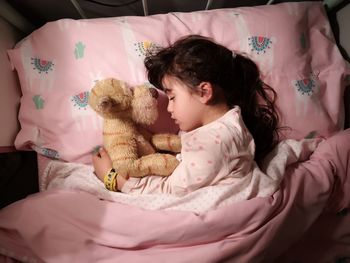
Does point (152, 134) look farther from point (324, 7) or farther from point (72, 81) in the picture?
point (324, 7)

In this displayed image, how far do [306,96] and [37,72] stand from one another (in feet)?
3.12

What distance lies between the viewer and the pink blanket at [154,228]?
31.5 inches

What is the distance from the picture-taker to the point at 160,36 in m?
1.11

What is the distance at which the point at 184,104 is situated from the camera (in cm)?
91

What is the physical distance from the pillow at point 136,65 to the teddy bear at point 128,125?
0.12 meters

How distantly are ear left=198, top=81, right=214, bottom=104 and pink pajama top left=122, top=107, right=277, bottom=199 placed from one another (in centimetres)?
7

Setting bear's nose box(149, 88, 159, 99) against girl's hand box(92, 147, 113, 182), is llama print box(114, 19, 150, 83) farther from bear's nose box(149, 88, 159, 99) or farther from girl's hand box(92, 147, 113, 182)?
girl's hand box(92, 147, 113, 182)

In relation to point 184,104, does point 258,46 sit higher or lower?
higher

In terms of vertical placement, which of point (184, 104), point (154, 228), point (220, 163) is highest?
point (184, 104)

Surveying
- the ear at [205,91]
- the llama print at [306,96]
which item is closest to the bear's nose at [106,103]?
the ear at [205,91]

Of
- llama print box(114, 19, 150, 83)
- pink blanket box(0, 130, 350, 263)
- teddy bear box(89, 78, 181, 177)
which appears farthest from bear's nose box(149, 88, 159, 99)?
pink blanket box(0, 130, 350, 263)

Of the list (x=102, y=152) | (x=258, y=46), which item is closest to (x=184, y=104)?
(x=102, y=152)

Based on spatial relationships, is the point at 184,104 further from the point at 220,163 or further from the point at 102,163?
the point at 102,163

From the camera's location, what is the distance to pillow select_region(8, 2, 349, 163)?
107 cm
